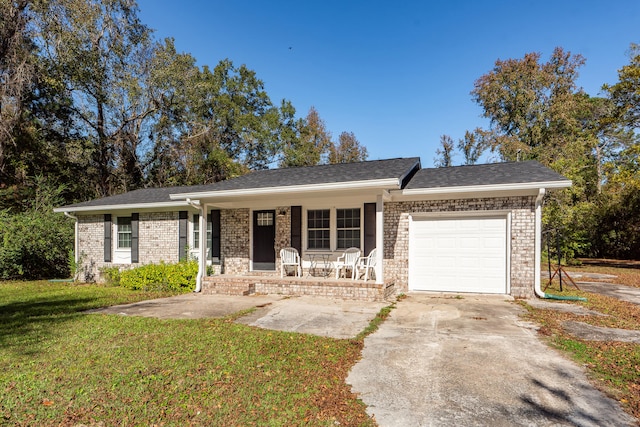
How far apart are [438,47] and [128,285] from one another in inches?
582

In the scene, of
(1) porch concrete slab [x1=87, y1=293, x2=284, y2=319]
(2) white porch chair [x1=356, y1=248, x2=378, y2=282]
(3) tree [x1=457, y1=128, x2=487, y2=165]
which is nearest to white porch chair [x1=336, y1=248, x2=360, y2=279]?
(2) white porch chair [x1=356, y1=248, x2=378, y2=282]

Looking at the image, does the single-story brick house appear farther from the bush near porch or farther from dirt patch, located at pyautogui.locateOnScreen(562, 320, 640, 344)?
dirt patch, located at pyautogui.locateOnScreen(562, 320, 640, 344)

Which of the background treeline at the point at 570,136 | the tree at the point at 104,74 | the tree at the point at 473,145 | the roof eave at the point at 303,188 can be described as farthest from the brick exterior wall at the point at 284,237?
the tree at the point at 473,145

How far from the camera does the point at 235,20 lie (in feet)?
48.1

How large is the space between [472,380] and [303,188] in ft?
18.9

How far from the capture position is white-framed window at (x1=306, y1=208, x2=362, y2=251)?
9820 millimetres

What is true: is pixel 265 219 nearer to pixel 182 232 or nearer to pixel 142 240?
pixel 182 232

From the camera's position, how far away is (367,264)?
338 inches

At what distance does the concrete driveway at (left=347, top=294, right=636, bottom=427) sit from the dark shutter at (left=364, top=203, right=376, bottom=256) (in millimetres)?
3607

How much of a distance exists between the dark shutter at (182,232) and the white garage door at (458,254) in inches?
283

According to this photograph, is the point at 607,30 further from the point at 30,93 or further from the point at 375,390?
the point at 30,93

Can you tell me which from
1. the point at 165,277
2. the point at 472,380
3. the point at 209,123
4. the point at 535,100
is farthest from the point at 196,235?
the point at 535,100

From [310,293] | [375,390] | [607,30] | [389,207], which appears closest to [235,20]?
[389,207]

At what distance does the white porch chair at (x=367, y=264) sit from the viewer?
28.0 feet
